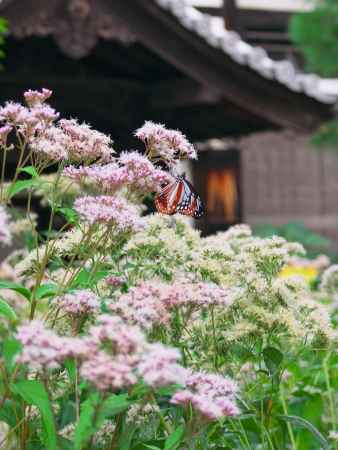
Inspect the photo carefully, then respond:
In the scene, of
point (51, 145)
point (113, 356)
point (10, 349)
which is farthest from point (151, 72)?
point (113, 356)

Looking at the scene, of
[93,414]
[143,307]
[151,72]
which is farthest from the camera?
[151,72]

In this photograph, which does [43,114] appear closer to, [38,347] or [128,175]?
[128,175]

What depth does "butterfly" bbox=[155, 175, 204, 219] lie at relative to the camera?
2559 millimetres

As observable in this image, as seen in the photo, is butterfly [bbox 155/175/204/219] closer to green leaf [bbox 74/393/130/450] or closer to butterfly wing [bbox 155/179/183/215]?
butterfly wing [bbox 155/179/183/215]

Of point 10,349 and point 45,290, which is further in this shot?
point 45,290

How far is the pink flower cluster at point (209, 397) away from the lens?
60.8 inches

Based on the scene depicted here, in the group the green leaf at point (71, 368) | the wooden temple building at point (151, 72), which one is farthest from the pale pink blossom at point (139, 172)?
the wooden temple building at point (151, 72)

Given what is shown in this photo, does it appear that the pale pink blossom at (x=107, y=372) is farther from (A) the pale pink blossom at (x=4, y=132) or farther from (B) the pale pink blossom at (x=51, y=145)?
(A) the pale pink blossom at (x=4, y=132)

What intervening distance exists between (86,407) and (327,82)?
48.4 feet

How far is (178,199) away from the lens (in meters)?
2.62

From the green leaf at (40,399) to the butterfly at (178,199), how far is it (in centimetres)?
82

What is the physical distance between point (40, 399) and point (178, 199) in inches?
38.4

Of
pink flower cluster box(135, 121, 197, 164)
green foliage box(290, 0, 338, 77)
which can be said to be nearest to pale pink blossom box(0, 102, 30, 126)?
pink flower cluster box(135, 121, 197, 164)

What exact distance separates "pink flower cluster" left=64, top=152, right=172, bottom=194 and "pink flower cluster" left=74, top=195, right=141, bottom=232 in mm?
49
